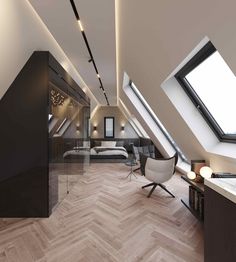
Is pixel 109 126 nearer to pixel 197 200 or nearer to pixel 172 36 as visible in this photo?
pixel 197 200

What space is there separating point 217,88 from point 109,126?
28.4ft

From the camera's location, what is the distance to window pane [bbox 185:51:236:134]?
2.53m

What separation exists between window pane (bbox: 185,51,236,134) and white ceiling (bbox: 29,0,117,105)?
1398mm

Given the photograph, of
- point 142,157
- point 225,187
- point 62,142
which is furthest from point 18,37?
point 142,157

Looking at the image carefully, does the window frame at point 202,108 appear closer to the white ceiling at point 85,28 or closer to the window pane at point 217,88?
the window pane at point 217,88

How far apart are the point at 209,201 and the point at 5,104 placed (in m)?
2.95

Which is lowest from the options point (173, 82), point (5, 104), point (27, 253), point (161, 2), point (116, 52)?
point (27, 253)

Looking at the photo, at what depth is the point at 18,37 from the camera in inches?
95.8

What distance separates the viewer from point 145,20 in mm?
2170

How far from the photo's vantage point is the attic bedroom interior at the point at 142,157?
1.77m

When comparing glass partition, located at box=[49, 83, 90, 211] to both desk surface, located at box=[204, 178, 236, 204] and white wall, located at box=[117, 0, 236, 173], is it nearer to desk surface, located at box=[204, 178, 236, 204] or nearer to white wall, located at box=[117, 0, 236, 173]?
white wall, located at box=[117, 0, 236, 173]

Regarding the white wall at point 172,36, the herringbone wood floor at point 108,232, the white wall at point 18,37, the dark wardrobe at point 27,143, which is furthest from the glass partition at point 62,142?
the white wall at point 172,36

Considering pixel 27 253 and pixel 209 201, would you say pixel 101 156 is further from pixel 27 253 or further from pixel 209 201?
pixel 209 201

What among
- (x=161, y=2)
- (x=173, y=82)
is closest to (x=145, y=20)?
(x=161, y=2)
